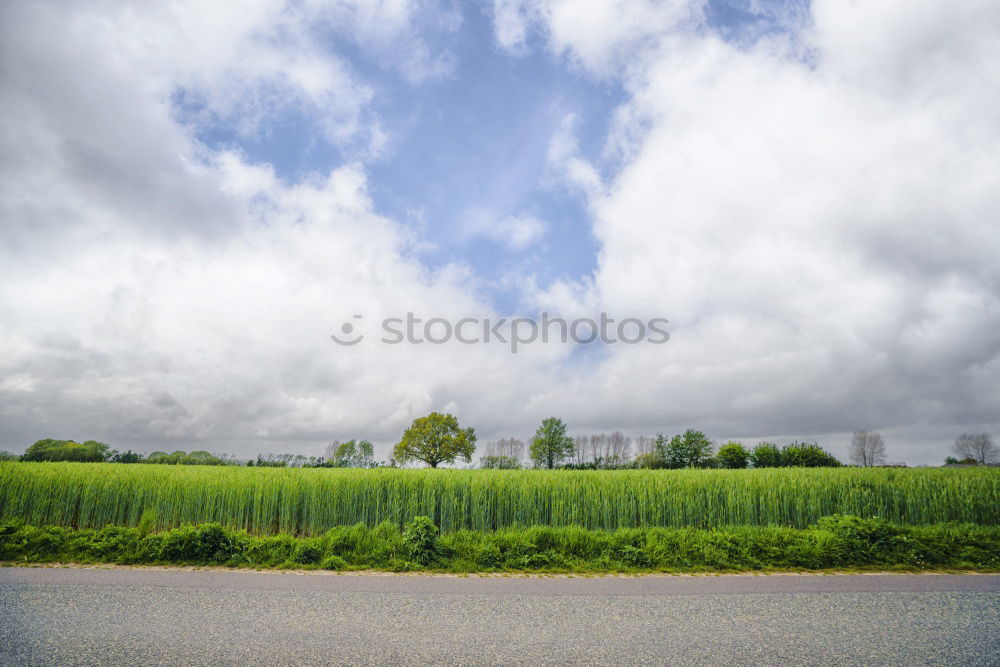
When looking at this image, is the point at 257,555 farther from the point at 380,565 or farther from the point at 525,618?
the point at 525,618

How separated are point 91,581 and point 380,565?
448cm

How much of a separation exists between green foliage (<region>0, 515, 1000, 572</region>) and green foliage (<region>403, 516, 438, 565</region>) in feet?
0.06

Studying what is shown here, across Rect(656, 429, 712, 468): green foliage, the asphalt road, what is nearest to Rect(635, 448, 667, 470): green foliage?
Rect(656, 429, 712, 468): green foliage

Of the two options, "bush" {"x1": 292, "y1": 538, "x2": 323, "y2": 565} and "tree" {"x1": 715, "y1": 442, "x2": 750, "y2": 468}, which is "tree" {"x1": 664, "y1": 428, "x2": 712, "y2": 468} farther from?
"bush" {"x1": 292, "y1": 538, "x2": 323, "y2": 565}

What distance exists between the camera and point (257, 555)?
9.47 meters

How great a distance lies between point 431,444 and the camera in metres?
54.4

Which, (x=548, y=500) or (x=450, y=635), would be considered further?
(x=548, y=500)

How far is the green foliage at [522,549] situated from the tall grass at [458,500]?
2.77 metres

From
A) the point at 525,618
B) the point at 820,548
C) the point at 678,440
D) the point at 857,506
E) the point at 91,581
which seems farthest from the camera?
the point at 678,440

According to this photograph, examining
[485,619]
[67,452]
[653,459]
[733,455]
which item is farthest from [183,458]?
[733,455]

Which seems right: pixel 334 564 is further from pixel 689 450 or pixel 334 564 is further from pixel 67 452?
pixel 689 450

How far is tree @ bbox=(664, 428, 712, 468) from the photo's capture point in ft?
182

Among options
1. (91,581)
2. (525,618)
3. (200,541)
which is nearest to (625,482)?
(525,618)

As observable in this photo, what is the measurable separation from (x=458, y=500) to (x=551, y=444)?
49789mm
